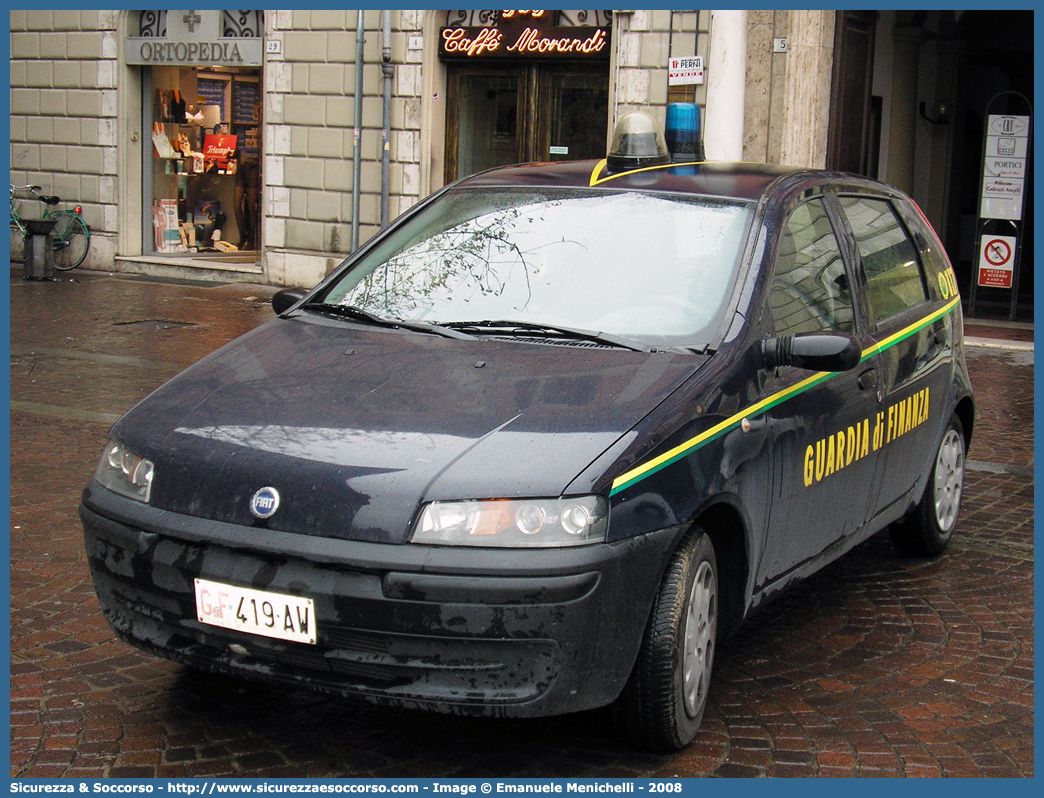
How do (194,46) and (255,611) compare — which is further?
(194,46)

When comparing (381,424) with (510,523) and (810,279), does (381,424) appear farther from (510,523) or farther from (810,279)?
(810,279)

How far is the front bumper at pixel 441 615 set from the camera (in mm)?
3275

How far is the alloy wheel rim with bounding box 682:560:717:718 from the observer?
3.73 metres

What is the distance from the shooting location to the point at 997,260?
1560 cm

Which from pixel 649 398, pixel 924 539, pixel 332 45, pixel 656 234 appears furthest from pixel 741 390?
pixel 332 45

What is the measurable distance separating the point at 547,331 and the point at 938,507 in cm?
248

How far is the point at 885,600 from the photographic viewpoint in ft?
17.6

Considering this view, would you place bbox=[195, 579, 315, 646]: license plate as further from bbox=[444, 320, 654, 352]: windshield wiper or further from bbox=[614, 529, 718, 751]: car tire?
bbox=[444, 320, 654, 352]: windshield wiper

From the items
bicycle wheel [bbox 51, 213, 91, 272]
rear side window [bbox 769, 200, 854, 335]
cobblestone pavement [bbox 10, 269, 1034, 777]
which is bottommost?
cobblestone pavement [bbox 10, 269, 1034, 777]

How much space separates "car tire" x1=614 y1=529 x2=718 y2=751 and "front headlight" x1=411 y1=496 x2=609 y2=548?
37cm

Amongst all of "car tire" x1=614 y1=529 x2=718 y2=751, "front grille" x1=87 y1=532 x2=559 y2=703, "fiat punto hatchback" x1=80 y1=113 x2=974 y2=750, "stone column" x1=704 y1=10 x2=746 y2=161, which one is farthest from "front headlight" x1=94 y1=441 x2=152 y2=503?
"stone column" x1=704 y1=10 x2=746 y2=161

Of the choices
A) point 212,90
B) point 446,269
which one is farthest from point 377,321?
point 212,90
